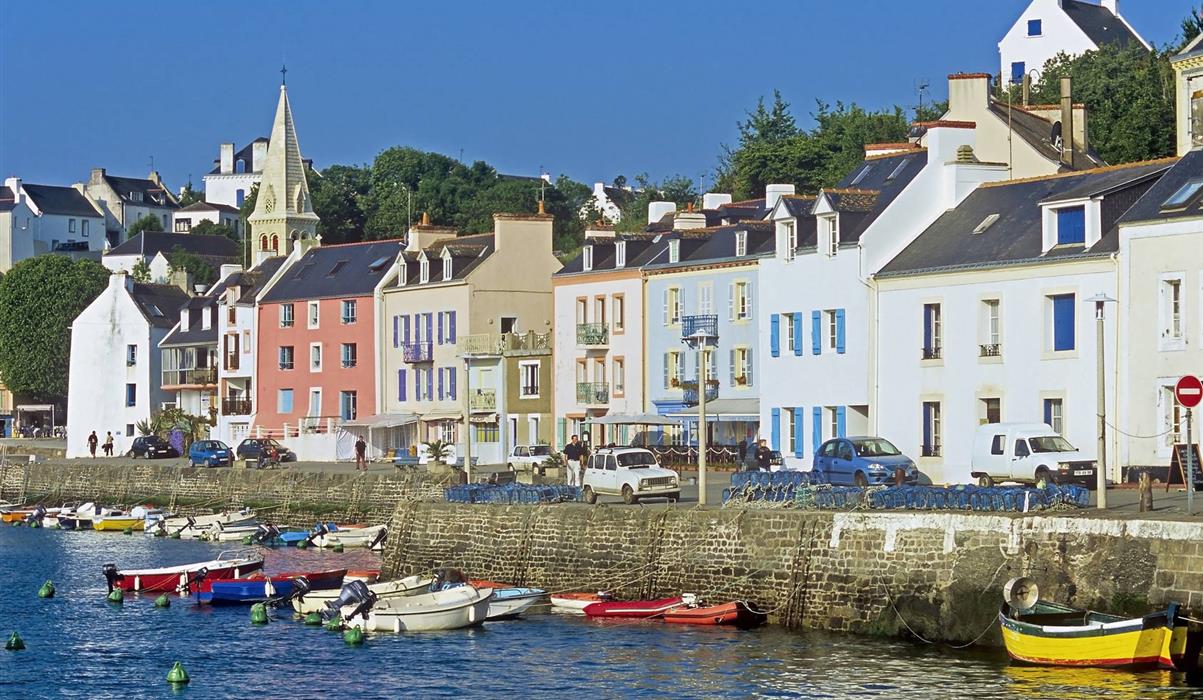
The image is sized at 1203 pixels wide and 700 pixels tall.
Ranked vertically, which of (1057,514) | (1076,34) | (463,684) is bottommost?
(463,684)

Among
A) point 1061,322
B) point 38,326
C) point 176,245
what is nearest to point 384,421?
point 1061,322

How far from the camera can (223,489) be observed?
79.3 m

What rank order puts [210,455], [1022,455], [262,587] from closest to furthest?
1. [1022,455]
2. [262,587]
3. [210,455]

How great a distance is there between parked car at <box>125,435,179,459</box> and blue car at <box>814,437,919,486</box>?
53.5 m

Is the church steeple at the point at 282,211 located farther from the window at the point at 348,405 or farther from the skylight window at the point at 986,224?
the skylight window at the point at 986,224

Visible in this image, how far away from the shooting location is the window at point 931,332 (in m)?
57.6

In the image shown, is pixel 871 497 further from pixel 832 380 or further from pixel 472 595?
pixel 832 380

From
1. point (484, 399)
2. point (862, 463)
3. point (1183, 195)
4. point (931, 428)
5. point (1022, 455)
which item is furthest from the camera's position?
point (484, 399)

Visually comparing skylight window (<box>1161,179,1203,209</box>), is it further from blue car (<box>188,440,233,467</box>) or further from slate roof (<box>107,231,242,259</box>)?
slate roof (<box>107,231,242,259</box>)

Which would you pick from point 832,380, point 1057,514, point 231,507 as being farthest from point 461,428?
point 1057,514

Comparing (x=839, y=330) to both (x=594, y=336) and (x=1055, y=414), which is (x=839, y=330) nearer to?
(x=1055, y=414)

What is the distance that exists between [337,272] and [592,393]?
23.1m

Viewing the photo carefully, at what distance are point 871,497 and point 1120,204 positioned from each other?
16.8 metres

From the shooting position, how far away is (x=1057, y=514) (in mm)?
35781
